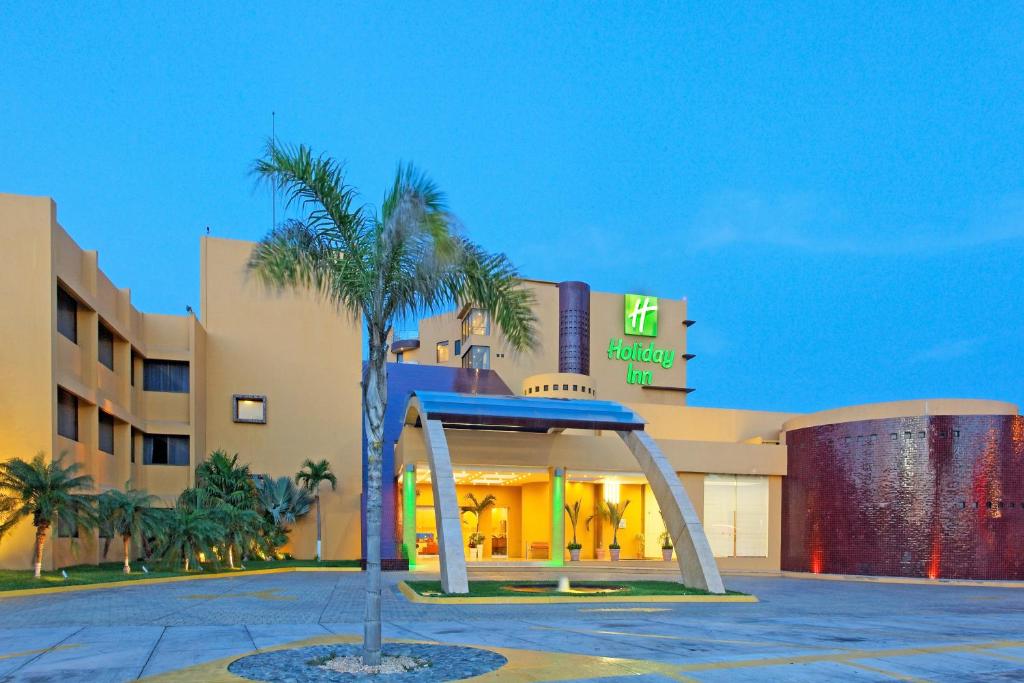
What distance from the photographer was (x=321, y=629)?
12.3 m

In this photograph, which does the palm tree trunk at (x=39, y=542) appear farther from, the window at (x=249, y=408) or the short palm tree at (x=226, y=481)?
the window at (x=249, y=408)

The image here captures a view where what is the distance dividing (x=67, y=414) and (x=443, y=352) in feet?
115

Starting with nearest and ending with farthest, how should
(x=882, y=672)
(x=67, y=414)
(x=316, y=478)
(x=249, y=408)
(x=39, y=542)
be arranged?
(x=882, y=672), (x=39, y=542), (x=67, y=414), (x=316, y=478), (x=249, y=408)

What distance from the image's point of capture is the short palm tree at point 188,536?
2402 cm

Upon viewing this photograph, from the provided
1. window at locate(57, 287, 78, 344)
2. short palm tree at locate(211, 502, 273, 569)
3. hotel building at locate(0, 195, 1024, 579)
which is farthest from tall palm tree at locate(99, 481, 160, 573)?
window at locate(57, 287, 78, 344)

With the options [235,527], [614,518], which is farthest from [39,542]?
[614,518]

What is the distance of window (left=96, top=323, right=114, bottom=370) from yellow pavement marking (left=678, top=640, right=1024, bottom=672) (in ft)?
90.2

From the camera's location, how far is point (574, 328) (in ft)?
153

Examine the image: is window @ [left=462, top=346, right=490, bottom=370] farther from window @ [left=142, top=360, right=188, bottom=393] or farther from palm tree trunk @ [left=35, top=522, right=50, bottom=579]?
palm tree trunk @ [left=35, top=522, right=50, bottom=579]

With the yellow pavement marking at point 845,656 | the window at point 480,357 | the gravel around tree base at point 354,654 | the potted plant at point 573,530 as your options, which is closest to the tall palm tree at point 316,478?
the potted plant at point 573,530

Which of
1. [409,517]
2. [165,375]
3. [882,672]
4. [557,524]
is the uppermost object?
[165,375]

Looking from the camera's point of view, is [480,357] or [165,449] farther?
[480,357]

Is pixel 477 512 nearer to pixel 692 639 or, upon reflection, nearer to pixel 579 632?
pixel 579 632

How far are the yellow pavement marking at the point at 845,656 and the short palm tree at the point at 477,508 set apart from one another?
72.9 ft
